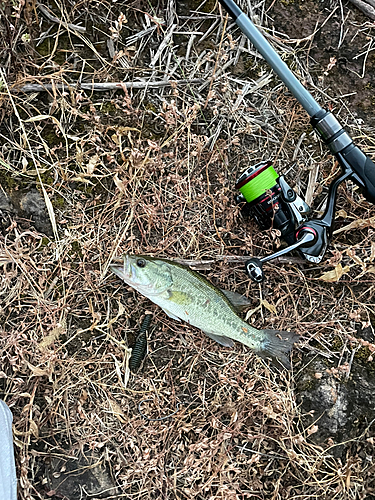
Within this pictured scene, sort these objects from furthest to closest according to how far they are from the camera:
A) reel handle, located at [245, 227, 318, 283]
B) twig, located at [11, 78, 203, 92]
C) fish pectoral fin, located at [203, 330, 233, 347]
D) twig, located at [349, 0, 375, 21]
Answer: twig, located at [349, 0, 375, 21] → twig, located at [11, 78, 203, 92] → fish pectoral fin, located at [203, 330, 233, 347] → reel handle, located at [245, 227, 318, 283]

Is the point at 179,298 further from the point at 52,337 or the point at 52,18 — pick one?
the point at 52,18

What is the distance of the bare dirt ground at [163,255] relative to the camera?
10.2 feet

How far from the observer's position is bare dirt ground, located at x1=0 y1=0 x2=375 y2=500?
310 cm

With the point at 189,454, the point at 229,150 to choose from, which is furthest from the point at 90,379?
the point at 229,150

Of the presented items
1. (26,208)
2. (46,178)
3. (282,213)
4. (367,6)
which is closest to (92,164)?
(46,178)

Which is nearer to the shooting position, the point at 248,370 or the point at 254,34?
the point at 254,34

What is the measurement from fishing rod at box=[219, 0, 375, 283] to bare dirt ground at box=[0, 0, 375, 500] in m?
0.21

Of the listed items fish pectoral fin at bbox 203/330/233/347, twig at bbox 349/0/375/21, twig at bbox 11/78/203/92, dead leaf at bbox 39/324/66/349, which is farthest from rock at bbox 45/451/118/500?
twig at bbox 349/0/375/21

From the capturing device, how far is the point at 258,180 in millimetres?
2887

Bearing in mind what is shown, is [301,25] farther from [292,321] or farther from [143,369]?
[143,369]

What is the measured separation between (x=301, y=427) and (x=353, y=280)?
1.23m

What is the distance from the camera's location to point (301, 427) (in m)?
3.16

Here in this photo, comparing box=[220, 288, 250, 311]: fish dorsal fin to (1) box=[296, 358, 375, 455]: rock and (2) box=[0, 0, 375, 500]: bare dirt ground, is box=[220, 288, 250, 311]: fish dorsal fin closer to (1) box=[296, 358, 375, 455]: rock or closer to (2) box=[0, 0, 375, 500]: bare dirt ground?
(2) box=[0, 0, 375, 500]: bare dirt ground

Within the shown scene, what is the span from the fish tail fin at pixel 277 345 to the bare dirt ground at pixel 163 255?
19 centimetres
